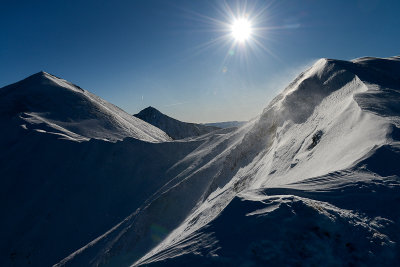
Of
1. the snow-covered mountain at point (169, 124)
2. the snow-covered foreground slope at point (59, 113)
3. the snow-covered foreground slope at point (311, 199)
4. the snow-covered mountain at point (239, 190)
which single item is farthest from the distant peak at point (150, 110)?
the snow-covered foreground slope at point (311, 199)

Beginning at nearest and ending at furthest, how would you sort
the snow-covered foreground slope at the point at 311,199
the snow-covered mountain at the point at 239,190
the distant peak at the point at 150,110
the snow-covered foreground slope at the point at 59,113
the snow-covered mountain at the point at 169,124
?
the snow-covered foreground slope at the point at 311,199 < the snow-covered mountain at the point at 239,190 < the snow-covered foreground slope at the point at 59,113 < the snow-covered mountain at the point at 169,124 < the distant peak at the point at 150,110

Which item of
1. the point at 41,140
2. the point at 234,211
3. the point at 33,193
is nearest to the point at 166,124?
the point at 41,140

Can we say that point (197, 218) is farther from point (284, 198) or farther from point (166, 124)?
point (166, 124)

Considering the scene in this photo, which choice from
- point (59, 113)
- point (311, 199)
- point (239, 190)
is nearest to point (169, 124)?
point (59, 113)

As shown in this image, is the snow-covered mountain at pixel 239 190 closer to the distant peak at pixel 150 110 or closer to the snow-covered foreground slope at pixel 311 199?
the snow-covered foreground slope at pixel 311 199

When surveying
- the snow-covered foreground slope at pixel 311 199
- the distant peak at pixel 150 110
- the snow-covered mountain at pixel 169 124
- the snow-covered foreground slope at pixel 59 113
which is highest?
the distant peak at pixel 150 110

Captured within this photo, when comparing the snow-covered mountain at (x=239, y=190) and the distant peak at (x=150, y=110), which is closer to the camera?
the snow-covered mountain at (x=239, y=190)

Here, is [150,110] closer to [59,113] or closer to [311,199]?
[59,113]
